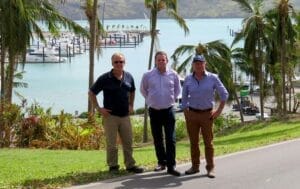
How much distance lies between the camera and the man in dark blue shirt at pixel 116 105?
9273mm

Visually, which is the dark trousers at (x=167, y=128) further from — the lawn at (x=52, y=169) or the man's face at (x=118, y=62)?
the man's face at (x=118, y=62)

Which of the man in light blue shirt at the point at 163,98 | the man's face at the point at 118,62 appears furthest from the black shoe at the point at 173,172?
the man's face at the point at 118,62

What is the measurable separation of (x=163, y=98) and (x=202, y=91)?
0.61 m

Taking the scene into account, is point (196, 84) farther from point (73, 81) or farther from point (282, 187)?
point (73, 81)

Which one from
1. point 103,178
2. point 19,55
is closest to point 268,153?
point 103,178

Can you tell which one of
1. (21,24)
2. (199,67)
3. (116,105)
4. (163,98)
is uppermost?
(21,24)

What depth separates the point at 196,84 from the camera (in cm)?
927

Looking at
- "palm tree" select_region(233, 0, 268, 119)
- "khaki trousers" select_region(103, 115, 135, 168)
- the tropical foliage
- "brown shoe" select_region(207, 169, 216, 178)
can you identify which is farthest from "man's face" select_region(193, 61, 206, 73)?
"palm tree" select_region(233, 0, 268, 119)

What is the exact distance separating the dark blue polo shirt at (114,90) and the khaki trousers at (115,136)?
113mm

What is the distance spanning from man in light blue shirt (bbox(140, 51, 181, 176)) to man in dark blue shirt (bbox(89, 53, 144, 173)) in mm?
292

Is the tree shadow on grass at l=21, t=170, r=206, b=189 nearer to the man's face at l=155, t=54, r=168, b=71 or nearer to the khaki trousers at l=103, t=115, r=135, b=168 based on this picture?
the khaki trousers at l=103, t=115, r=135, b=168

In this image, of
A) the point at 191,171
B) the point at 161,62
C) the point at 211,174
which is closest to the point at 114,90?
the point at 161,62

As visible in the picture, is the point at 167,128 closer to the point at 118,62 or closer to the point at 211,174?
the point at 211,174

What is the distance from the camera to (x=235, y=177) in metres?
9.45
